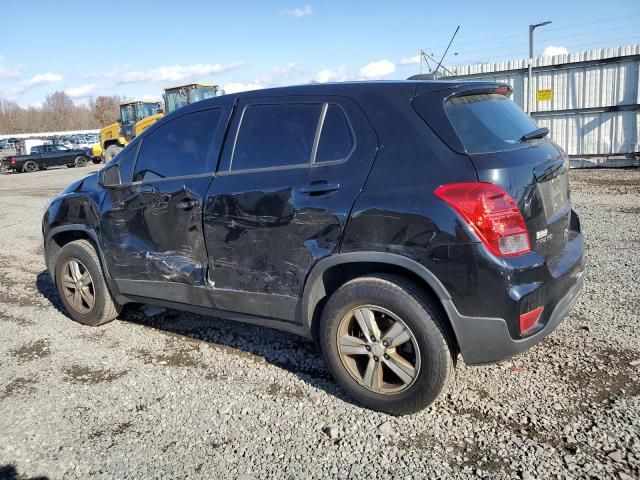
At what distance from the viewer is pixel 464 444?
2707mm

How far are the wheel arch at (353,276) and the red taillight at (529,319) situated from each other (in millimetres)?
356

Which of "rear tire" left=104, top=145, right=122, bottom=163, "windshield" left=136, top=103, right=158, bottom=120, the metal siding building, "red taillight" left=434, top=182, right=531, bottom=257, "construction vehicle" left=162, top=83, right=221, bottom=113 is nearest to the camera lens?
"red taillight" left=434, top=182, right=531, bottom=257

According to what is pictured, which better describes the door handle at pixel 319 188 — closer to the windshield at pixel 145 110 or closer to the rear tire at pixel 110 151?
the windshield at pixel 145 110

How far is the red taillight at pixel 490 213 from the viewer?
101 inches

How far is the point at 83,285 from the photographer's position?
4.62m

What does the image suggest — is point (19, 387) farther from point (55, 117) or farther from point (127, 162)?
point (55, 117)

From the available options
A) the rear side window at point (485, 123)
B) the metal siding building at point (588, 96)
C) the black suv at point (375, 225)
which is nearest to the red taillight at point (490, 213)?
the black suv at point (375, 225)

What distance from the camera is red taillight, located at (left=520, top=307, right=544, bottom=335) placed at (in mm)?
2615

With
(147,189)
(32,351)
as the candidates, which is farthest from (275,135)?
(32,351)

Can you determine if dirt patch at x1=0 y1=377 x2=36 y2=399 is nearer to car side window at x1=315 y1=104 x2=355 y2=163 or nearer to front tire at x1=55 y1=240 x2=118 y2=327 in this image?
front tire at x1=55 y1=240 x2=118 y2=327

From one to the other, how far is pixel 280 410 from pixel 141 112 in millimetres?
26764

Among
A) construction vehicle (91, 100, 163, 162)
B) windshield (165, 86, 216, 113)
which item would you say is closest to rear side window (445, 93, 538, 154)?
windshield (165, 86, 216, 113)

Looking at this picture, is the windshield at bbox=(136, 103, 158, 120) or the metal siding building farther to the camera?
the windshield at bbox=(136, 103, 158, 120)

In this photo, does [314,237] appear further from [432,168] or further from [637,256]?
[637,256]
